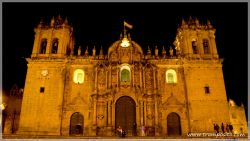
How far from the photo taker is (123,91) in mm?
32625

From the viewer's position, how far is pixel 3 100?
46.2 meters

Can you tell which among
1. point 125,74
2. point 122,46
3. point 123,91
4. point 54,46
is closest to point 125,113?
point 123,91

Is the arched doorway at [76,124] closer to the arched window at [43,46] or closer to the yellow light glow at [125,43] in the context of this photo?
the arched window at [43,46]

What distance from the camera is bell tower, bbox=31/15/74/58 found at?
36.0 m

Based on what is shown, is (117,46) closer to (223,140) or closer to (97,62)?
(97,62)

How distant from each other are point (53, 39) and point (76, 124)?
453 inches

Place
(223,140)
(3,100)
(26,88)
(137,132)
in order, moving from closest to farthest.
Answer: (223,140), (137,132), (26,88), (3,100)

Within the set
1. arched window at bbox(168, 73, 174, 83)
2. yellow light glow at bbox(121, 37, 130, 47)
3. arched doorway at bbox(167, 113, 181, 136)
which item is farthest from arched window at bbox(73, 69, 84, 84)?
arched doorway at bbox(167, 113, 181, 136)

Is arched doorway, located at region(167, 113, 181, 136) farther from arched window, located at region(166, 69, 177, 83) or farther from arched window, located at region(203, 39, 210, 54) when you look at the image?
arched window, located at region(203, 39, 210, 54)

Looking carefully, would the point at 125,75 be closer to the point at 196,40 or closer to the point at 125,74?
the point at 125,74

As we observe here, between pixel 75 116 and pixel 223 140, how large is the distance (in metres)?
17.8

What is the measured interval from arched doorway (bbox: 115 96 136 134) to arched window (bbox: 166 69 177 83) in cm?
520

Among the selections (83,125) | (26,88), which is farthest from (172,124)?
(26,88)

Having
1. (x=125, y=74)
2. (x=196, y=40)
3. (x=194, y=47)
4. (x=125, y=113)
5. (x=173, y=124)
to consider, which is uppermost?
(x=196, y=40)
